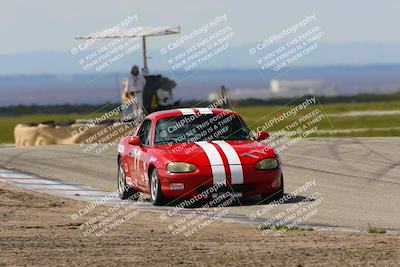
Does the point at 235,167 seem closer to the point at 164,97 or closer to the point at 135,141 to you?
the point at 135,141

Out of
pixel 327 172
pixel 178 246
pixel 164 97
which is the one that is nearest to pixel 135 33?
pixel 164 97

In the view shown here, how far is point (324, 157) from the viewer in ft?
70.0

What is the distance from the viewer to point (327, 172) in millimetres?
18750

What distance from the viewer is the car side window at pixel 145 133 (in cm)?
1561

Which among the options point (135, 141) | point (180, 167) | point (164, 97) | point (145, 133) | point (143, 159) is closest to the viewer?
point (180, 167)

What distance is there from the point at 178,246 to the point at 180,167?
4176 millimetres

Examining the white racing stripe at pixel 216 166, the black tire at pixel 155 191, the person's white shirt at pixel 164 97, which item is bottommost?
the person's white shirt at pixel 164 97

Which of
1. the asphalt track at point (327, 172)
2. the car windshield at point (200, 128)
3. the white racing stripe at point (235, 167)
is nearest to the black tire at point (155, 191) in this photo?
the asphalt track at point (327, 172)

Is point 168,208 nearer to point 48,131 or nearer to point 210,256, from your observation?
point 210,256

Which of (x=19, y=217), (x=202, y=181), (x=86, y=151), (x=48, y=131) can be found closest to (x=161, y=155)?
(x=202, y=181)

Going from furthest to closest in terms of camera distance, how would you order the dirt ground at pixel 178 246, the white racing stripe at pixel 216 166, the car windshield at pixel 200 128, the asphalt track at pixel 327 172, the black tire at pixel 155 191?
1. the car windshield at pixel 200 128
2. the black tire at pixel 155 191
3. the white racing stripe at pixel 216 166
4. the asphalt track at pixel 327 172
5. the dirt ground at pixel 178 246

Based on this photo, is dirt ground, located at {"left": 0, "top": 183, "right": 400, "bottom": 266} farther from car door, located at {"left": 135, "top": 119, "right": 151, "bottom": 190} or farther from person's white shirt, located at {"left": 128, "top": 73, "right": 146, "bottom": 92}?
person's white shirt, located at {"left": 128, "top": 73, "right": 146, "bottom": 92}

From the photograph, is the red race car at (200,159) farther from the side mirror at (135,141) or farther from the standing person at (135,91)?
the standing person at (135,91)

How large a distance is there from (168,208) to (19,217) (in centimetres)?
208
